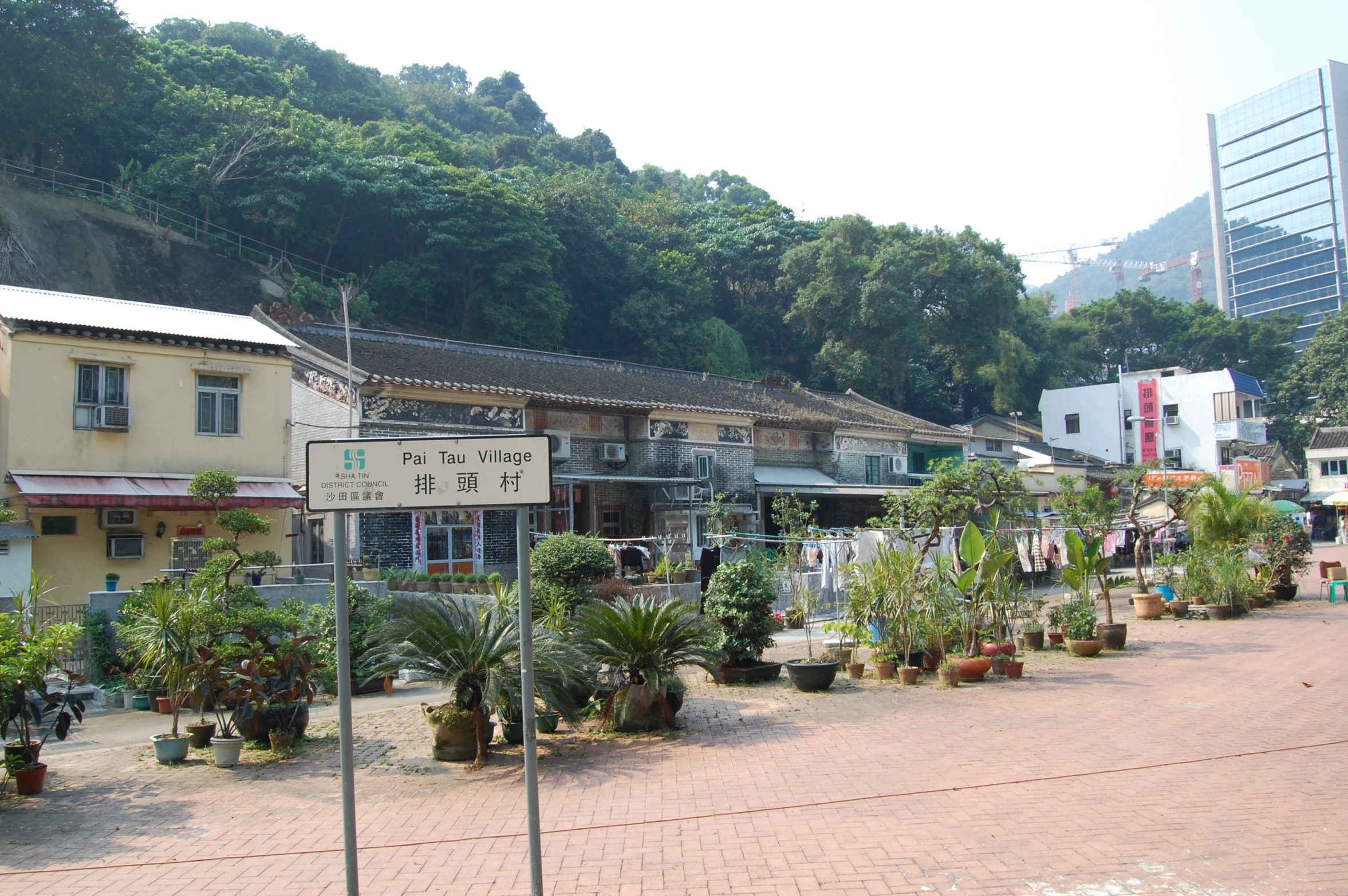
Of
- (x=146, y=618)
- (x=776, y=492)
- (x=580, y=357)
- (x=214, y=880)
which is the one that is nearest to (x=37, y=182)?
(x=580, y=357)

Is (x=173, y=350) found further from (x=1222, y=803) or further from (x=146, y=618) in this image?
(x=1222, y=803)

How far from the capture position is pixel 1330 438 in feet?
147

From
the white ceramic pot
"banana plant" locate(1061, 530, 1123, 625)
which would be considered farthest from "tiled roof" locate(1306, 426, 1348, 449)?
the white ceramic pot

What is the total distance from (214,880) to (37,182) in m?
31.3

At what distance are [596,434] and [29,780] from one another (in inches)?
653

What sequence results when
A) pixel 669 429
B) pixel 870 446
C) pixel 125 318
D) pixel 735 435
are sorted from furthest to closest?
pixel 870 446 → pixel 735 435 → pixel 669 429 → pixel 125 318

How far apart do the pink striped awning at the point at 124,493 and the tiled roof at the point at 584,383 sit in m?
3.00

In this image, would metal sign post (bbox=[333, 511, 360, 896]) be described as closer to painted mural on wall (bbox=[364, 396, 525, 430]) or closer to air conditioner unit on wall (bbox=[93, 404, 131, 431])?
air conditioner unit on wall (bbox=[93, 404, 131, 431])

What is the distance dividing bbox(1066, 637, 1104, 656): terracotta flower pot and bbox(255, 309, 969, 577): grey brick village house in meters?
8.34

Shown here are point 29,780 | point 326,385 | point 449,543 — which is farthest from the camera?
point 449,543

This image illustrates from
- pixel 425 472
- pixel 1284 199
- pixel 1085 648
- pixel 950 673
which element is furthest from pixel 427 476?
pixel 1284 199

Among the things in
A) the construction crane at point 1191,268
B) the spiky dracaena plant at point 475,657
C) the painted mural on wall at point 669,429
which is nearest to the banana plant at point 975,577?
the spiky dracaena plant at point 475,657

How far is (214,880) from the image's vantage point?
5.34 meters

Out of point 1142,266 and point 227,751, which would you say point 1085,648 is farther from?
point 1142,266
